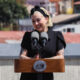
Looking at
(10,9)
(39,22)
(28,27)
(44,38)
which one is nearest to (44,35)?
(44,38)

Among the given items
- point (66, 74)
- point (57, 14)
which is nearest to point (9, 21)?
point (57, 14)

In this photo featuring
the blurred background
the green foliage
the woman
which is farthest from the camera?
the green foliage

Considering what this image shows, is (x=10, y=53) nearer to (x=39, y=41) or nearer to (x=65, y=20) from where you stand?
(x=39, y=41)

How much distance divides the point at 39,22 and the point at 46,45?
0.68 feet

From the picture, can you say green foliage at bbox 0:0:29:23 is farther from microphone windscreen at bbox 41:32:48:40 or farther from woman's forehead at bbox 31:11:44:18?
microphone windscreen at bbox 41:32:48:40

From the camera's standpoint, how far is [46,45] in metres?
2.85

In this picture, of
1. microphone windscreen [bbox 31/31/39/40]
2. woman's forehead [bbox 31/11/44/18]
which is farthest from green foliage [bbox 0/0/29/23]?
microphone windscreen [bbox 31/31/39/40]

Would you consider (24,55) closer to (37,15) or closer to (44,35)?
(44,35)

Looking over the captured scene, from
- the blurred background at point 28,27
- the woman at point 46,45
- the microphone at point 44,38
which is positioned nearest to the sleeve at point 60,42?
the woman at point 46,45

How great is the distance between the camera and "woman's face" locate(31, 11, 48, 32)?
9.45 feet

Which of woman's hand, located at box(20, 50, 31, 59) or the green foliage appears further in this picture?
the green foliage

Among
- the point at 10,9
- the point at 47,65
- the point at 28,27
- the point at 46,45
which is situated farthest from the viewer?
the point at 28,27

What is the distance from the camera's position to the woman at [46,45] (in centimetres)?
284

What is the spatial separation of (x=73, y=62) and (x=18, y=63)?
189 cm
